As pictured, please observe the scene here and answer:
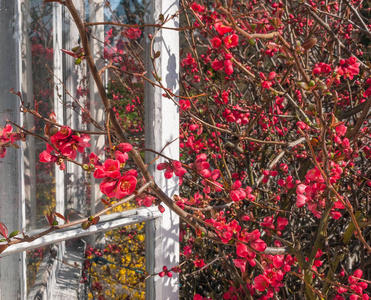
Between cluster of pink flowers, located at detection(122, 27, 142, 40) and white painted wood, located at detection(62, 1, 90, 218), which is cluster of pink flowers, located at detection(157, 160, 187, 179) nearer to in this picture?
white painted wood, located at detection(62, 1, 90, 218)

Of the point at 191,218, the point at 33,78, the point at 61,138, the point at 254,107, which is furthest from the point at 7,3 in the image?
the point at 254,107

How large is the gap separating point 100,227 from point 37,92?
1.58 ft

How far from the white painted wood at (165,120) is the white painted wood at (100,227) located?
0.29 ft

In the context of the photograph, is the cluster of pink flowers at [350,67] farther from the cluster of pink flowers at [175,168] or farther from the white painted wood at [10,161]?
the white painted wood at [10,161]

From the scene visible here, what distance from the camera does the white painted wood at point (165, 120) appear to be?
1.41 metres

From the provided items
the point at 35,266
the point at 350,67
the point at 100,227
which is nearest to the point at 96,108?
the point at 100,227

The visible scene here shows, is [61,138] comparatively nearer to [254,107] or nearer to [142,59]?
[142,59]

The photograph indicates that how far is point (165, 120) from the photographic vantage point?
143 centimetres

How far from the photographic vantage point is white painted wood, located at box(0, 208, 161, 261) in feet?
3.53

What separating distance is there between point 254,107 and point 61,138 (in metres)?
1.61

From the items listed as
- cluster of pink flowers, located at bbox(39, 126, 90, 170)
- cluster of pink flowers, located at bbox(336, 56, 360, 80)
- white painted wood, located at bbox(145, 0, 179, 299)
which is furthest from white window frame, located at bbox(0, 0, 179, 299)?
cluster of pink flowers, located at bbox(336, 56, 360, 80)

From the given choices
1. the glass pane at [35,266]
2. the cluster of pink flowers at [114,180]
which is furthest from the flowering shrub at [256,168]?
the glass pane at [35,266]

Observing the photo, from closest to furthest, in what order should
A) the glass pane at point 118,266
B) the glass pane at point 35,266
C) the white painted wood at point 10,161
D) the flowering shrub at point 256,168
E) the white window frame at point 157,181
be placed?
the flowering shrub at point 256,168 < the white painted wood at point 10,161 < the glass pane at point 35,266 < the white window frame at point 157,181 < the glass pane at point 118,266

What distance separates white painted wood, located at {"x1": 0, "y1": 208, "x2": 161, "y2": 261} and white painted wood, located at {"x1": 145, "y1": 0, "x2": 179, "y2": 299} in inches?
3.5
